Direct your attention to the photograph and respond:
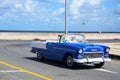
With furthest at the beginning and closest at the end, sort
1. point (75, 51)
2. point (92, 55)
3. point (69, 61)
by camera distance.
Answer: point (69, 61) < point (92, 55) < point (75, 51)

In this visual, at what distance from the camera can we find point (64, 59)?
1808 cm

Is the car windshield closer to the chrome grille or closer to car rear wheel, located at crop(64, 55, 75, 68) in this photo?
car rear wheel, located at crop(64, 55, 75, 68)

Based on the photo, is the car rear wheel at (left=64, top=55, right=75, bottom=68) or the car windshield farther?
the car windshield

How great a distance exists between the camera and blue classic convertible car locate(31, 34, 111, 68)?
55.8 ft

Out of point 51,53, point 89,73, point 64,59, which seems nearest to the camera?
point 89,73

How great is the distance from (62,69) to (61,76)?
2.45m

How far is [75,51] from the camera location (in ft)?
55.8

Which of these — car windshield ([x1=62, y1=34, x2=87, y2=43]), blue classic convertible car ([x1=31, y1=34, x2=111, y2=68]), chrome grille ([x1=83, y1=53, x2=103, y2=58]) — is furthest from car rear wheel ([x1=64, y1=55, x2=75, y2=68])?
car windshield ([x1=62, y1=34, x2=87, y2=43])

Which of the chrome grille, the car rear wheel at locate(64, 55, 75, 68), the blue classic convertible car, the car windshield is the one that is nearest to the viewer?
the blue classic convertible car

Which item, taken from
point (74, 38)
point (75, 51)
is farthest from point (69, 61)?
point (74, 38)

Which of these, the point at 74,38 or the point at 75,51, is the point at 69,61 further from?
the point at 74,38

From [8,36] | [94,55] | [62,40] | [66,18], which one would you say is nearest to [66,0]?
[66,18]

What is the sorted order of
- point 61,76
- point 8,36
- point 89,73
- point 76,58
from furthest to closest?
point 8,36 < point 76,58 < point 89,73 < point 61,76

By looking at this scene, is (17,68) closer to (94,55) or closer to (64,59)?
(64,59)
